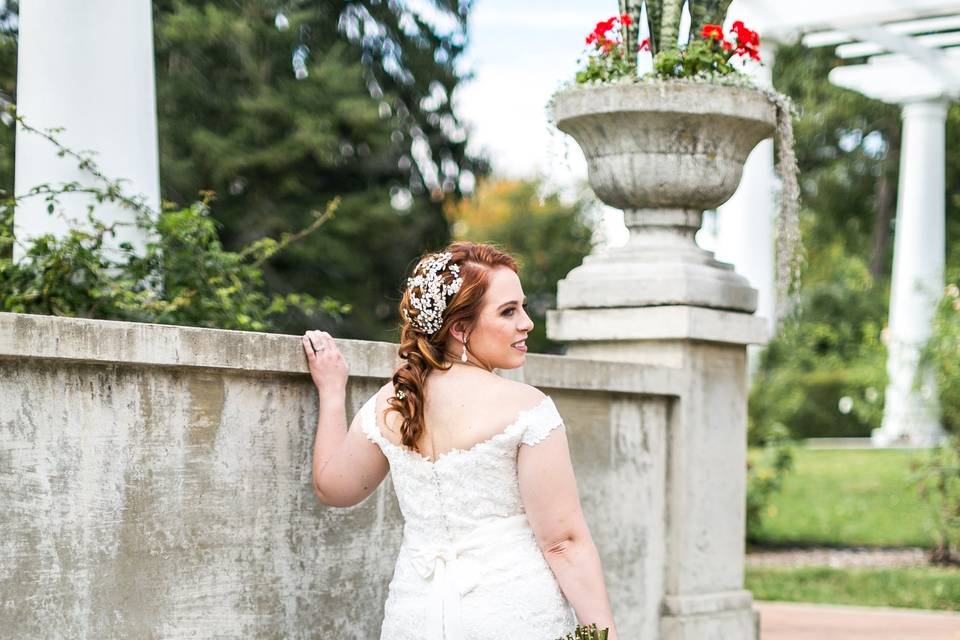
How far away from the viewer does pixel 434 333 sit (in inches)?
128

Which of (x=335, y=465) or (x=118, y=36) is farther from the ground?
(x=118, y=36)

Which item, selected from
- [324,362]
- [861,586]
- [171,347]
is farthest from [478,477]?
[861,586]

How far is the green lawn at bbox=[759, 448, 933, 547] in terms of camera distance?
1159 cm

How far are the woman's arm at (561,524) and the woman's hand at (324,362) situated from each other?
762mm

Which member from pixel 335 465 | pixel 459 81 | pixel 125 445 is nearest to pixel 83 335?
pixel 125 445

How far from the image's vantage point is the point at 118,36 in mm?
5367

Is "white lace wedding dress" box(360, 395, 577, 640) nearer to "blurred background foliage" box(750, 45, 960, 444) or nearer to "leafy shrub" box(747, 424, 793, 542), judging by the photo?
"leafy shrub" box(747, 424, 793, 542)

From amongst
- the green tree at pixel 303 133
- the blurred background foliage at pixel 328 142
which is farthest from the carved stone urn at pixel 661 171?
the green tree at pixel 303 133

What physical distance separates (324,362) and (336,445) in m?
0.24

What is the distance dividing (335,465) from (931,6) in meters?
13.6

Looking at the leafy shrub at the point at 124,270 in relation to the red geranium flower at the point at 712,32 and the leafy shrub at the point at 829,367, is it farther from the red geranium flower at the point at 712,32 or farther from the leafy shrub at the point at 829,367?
the leafy shrub at the point at 829,367

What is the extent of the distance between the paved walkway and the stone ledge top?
3376 mm

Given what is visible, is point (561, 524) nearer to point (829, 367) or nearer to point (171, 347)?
point (171, 347)

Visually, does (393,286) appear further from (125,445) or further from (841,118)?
(125,445)
